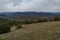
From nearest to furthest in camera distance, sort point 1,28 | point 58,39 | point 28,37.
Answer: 1. point 58,39
2. point 28,37
3. point 1,28

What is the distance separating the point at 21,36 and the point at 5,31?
5.33m

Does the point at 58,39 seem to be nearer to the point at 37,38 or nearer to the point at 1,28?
the point at 37,38

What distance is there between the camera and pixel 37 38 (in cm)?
1925

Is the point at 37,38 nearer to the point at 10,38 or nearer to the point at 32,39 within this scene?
the point at 32,39

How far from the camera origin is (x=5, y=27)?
85.0 feet

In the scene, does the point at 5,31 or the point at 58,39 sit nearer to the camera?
the point at 58,39

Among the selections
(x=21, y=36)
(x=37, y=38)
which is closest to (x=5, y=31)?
(x=21, y=36)

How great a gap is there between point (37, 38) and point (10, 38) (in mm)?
3048

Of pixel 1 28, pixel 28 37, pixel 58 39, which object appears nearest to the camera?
pixel 58 39

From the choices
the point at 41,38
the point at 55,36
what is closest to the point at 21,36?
the point at 41,38

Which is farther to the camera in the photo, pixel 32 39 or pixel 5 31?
pixel 5 31

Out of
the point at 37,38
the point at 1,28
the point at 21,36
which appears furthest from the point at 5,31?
the point at 37,38

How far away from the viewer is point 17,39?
19469 millimetres

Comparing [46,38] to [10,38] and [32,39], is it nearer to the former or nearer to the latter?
[32,39]
